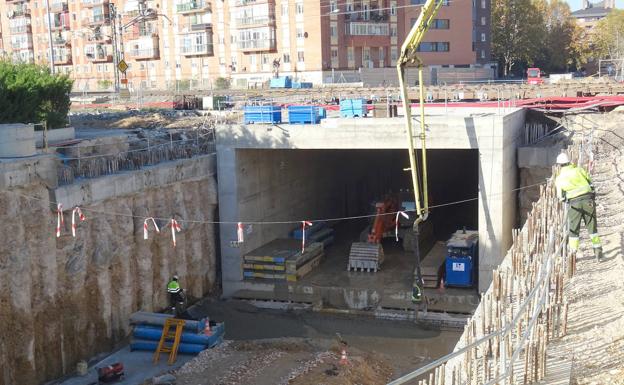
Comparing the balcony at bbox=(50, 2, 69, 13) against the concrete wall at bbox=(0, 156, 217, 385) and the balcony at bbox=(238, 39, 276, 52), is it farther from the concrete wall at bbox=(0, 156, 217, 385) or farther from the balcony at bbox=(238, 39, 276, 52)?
the concrete wall at bbox=(0, 156, 217, 385)

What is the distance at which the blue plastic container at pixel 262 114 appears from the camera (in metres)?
29.2

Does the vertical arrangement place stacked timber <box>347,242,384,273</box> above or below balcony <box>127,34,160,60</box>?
below

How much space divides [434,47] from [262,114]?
5234 cm

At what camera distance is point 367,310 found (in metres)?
26.3

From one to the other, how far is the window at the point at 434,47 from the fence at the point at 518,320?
62.5 m

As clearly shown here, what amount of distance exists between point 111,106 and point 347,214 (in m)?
22.7

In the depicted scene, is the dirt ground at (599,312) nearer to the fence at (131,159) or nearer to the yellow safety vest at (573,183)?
the yellow safety vest at (573,183)

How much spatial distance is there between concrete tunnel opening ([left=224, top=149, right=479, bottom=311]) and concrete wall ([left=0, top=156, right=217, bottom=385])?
2.82 m

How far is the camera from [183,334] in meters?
22.4

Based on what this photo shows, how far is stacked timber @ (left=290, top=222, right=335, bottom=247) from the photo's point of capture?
1267 inches

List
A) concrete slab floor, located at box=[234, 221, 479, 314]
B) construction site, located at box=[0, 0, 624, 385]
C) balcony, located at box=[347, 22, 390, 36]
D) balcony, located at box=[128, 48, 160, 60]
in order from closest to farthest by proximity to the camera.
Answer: construction site, located at box=[0, 0, 624, 385], concrete slab floor, located at box=[234, 221, 479, 314], balcony, located at box=[347, 22, 390, 36], balcony, located at box=[128, 48, 160, 60]

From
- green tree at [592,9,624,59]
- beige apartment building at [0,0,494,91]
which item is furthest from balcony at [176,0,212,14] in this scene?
green tree at [592,9,624,59]

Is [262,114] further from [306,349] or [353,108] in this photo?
[306,349]

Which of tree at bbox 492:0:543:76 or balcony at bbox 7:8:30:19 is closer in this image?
tree at bbox 492:0:543:76
